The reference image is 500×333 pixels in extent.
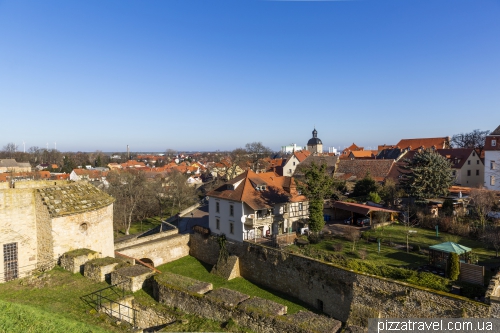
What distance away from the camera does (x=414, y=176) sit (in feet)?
99.1

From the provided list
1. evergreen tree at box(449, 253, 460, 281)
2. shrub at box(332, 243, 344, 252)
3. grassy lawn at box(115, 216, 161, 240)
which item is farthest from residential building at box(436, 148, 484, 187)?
grassy lawn at box(115, 216, 161, 240)

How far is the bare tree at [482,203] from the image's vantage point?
2476cm

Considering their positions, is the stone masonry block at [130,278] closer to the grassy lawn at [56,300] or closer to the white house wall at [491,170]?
the grassy lawn at [56,300]

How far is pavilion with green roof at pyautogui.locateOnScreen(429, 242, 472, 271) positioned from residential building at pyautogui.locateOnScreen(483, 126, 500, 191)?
28.7 metres

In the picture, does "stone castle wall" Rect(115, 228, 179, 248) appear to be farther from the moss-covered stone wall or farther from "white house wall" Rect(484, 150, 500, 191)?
"white house wall" Rect(484, 150, 500, 191)

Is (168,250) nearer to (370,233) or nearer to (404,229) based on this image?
(370,233)

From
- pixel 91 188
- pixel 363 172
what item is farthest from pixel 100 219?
pixel 363 172

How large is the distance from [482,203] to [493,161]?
739 inches

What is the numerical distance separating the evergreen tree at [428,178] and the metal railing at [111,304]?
2619cm

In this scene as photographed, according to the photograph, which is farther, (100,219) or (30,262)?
(100,219)

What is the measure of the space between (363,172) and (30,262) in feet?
136

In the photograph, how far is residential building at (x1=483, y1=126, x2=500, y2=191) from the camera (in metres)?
40.0

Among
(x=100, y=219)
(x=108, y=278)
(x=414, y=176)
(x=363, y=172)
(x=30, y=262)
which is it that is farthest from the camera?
(x=363, y=172)

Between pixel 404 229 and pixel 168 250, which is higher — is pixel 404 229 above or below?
above
